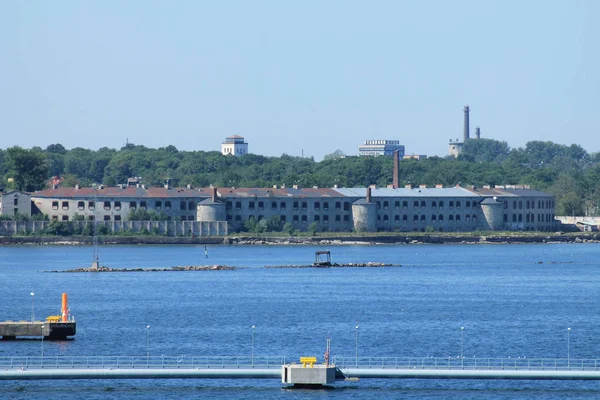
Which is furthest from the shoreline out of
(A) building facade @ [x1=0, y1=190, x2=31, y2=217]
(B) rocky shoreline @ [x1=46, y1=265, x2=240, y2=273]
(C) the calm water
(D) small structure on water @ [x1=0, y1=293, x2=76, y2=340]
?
(D) small structure on water @ [x1=0, y1=293, x2=76, y2=340]

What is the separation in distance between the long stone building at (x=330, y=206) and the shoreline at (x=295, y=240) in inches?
100

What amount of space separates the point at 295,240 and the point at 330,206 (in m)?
7.16

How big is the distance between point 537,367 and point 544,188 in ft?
412

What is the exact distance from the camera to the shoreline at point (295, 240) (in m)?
133

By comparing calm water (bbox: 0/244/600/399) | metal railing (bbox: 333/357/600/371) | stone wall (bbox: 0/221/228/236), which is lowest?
metal railing (bbox: 333/357/600/371)

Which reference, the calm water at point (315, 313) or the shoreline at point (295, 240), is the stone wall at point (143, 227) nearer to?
the shoreline at point (295, 240)

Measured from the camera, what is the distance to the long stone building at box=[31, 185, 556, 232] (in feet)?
Result: 446

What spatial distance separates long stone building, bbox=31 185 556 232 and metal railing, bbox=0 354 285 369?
272ft

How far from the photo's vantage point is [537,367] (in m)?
47.3

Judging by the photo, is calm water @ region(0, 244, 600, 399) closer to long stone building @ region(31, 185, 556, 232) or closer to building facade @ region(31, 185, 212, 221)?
building facade @ region(31, 185, 212, 221)

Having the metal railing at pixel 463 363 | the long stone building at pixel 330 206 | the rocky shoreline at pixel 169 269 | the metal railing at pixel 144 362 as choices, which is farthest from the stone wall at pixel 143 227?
the metal railing at pixel 463 363

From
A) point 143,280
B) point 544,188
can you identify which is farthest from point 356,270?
point 544,188

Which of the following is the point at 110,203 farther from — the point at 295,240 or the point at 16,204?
the point at 295,240

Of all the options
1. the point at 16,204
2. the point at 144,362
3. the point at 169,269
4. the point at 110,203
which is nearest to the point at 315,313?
the point at 144,362
